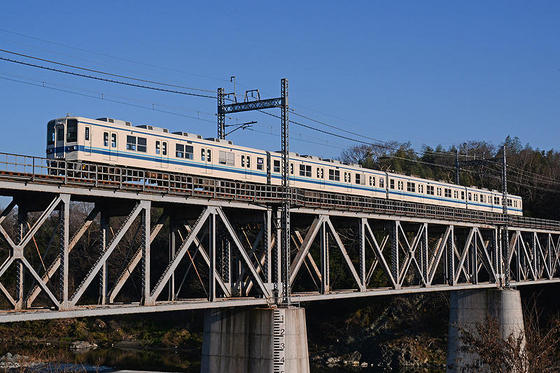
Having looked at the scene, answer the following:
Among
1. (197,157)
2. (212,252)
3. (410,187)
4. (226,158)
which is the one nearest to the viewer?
(212,252)

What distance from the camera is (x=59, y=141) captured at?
36.4 meters

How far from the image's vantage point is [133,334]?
9162cm

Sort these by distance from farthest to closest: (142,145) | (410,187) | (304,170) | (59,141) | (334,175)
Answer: (410,187) < (334,175) < (304,170) < (142,145) < (59,141)

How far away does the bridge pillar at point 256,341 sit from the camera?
36344 mm

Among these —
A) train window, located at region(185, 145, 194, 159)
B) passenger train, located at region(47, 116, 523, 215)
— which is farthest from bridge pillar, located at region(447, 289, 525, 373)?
train window, located at region(185, 145, 194, 159)

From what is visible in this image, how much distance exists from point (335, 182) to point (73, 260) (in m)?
58.7

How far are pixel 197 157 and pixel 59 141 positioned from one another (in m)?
8.83

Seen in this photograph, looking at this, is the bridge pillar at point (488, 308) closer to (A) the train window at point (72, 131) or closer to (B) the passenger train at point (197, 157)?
(B) the passenger train at point (197, 157)

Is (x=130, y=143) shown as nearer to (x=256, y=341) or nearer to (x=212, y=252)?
(x=212, y=252)

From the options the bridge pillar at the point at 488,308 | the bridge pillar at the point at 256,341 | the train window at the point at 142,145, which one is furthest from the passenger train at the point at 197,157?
the bridge pillar at the point at 488,308

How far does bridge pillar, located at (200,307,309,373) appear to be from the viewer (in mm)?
36344

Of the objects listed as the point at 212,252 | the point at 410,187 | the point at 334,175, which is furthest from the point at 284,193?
the point at 410,187

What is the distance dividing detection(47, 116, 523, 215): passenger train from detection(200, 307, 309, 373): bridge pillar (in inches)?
367

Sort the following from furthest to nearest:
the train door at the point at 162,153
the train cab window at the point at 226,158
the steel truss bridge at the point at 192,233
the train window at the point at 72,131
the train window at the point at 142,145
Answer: the train cab window at the point at 226,158 < the train door at the point at 162,153 < the train window at the point at 142,145 < the train window at the point at 72,131 < the steel truss bridge at the point at 192,233
